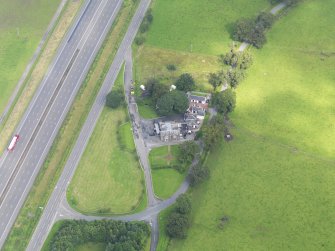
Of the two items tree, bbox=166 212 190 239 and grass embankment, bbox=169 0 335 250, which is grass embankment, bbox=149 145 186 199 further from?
tree, bbox=166 212 190 239

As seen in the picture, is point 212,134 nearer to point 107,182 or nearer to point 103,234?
point 107,182

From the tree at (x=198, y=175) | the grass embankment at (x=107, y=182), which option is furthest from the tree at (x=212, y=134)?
the grass embankment at (x=107, y=182)

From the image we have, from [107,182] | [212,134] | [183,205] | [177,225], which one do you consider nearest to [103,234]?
[107,182]

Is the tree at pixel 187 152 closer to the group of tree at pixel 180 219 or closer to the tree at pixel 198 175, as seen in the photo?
the tree at pixel 198 175

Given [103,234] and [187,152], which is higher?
[187,152]

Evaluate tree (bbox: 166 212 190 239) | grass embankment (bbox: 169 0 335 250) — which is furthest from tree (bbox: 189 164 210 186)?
tree (bbox: 166 212 190 239)

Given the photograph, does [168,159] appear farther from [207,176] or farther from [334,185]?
[334,185]

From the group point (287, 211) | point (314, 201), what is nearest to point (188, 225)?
point (287, 211)
